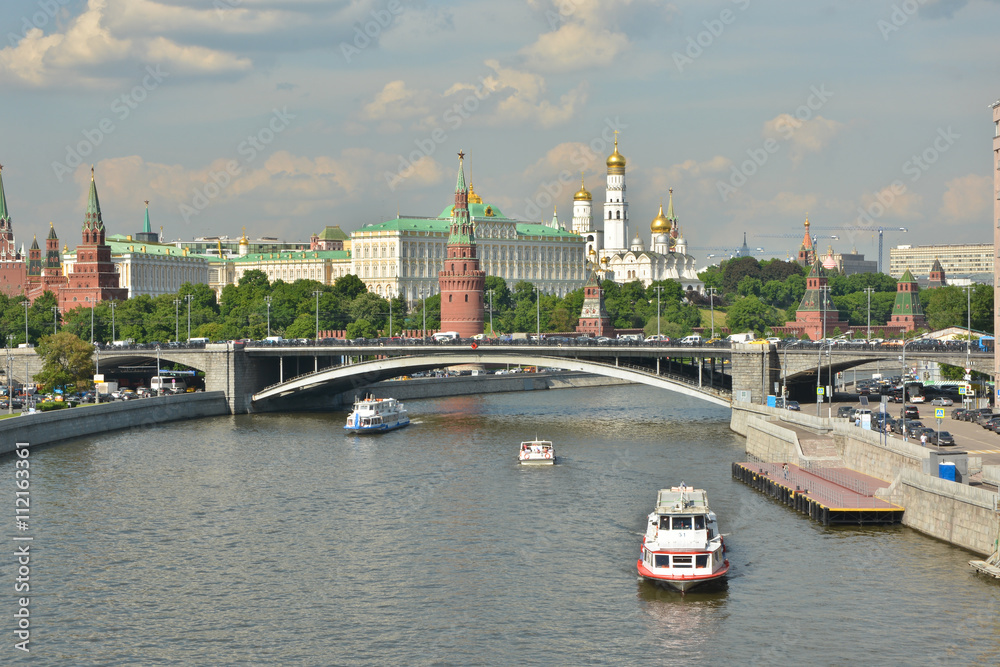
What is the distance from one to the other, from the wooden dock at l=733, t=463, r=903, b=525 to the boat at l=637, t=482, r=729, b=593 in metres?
7.05

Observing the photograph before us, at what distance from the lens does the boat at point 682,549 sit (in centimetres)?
3962

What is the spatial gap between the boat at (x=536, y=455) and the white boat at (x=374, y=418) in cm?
1701

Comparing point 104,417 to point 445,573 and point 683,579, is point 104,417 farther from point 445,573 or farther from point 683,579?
point 683,579

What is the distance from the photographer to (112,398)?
88.2 meters

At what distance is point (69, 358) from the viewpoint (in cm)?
9700

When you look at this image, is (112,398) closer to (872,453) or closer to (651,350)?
(651,350)

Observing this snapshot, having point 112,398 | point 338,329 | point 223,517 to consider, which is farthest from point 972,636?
point 338,329

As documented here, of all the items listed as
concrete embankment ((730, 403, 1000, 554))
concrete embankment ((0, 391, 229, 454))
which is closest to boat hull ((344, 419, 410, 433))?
concrete embankment ((0, 391, 229, 454))

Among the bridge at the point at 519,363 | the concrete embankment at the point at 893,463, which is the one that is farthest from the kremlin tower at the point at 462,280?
the concrete embankment at the point at 893,463

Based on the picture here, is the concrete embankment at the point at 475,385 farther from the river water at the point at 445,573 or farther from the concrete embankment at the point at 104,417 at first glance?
the river water at the point at 445,573

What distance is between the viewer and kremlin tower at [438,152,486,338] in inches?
5832

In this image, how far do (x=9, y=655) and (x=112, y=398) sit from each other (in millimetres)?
55971

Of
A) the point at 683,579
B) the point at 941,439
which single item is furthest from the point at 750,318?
the point at 683,579

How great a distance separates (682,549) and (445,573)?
754cm
